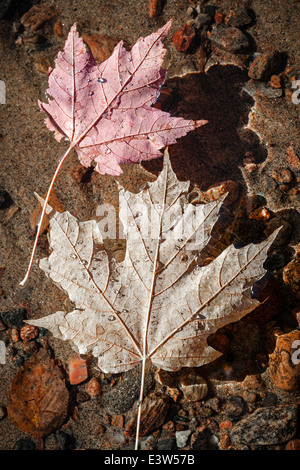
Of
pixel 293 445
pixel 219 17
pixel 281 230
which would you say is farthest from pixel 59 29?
pixel 293 445

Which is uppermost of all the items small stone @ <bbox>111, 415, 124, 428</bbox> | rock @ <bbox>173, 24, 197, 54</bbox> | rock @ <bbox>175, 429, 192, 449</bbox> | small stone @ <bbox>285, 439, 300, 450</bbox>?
rock @ <bbox>173, 24, 197, 54</bbox>

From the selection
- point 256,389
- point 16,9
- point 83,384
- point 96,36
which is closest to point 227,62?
point 96,36

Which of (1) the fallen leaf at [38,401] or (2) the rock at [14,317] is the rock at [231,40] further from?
(1) the fallen leaf at [38,401]

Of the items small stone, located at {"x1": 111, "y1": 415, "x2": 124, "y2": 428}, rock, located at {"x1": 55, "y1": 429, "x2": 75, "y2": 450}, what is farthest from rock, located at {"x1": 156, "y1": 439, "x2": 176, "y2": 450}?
rock, located at {"x1": 55, "y1": 429, "x2": 75, "y2": 450}

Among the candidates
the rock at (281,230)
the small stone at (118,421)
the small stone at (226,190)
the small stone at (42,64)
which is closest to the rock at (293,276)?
the rock at (281,230)

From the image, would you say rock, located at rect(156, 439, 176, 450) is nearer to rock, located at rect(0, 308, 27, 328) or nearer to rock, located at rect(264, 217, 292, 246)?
rock, located at rect(0, 308, 27, 328)

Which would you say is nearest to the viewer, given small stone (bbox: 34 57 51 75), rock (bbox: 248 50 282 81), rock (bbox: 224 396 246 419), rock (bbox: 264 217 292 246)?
rock (bbox: 224 396 246 419)
